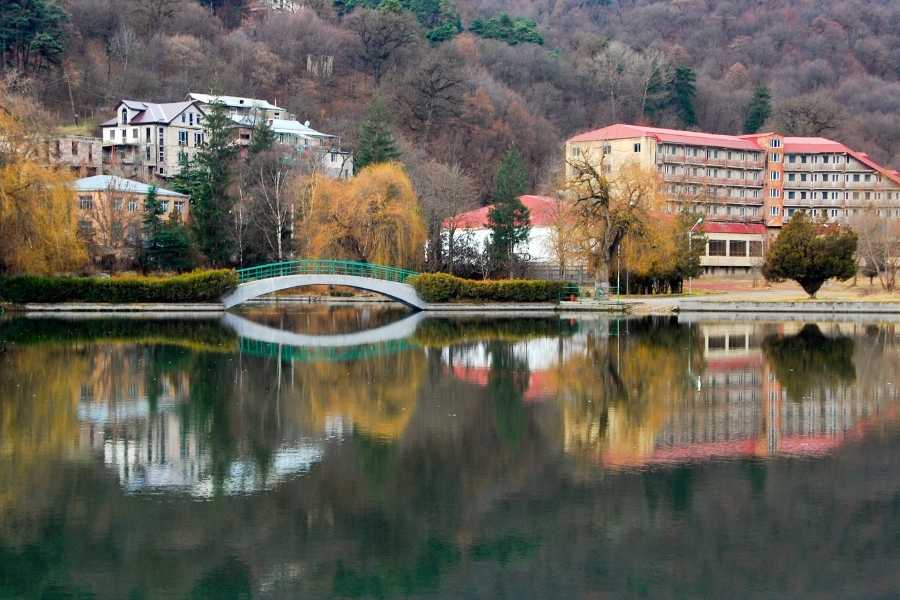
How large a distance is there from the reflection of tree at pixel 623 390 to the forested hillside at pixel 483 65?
48.4m

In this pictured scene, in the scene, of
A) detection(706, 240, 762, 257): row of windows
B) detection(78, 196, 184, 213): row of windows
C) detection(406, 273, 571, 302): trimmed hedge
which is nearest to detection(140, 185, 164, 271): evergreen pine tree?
detection(78, 196, 184, 213): row of windows

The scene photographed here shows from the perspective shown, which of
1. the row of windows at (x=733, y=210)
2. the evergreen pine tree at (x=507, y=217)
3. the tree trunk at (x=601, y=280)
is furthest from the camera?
the row of windows at (x=733, y=210)

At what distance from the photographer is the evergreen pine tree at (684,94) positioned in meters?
124

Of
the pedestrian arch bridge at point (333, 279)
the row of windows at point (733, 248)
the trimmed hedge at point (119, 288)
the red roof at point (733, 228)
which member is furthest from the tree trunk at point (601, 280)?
the row of windows at point (733, 248)

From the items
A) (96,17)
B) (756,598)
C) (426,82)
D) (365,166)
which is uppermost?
(96,17)

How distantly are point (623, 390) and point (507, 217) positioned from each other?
39.4 metres

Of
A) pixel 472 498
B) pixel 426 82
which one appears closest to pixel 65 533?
pixel 472 498

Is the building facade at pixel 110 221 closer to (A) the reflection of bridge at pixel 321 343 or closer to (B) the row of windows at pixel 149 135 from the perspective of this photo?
(A) the reflection of bridge at pixel 321 343

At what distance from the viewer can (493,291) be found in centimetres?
5388

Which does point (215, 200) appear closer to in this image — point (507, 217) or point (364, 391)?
point (507, 217)

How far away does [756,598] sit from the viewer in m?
11.5

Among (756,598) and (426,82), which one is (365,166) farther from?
(756,598)

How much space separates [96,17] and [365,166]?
6124 cm

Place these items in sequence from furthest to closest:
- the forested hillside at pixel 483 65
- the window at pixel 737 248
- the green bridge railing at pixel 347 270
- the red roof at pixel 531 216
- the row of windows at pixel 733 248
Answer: the forested hillside at pixel 483 65 < the window at pixel 737 248 < the row of windows at pixel 733 248 < the red roof at pixel 531 216 < the green bridge railing at pixel 347 270
